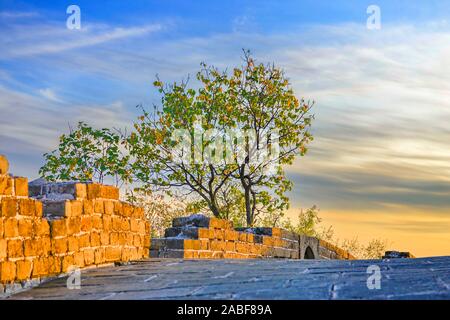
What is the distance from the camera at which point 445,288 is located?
4988mm

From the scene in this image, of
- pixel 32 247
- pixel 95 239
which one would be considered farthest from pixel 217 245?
pixel 32 247

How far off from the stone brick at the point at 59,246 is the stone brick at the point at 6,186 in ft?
2.70

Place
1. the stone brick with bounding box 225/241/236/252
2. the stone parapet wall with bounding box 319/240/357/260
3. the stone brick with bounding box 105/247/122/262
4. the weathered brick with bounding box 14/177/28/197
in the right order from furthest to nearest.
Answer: the stone parapet wall with bounding box 319/240/357/260 < the stone brick with bounding box 225/241/236/252 < the stone brick with bounding box 105/247/122/262 < the weathered brick with bounding box 14/177/28/197

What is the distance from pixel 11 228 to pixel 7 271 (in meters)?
0.38

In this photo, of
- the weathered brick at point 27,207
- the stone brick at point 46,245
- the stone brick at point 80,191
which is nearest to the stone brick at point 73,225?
the stone brick at point 80,191

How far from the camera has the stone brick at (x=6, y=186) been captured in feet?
20.5

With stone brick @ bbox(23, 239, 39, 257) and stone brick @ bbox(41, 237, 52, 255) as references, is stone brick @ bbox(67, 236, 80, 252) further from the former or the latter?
stone brick @ bbox(23, 239, 39, 257)

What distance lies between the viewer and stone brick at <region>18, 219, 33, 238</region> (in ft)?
21.0

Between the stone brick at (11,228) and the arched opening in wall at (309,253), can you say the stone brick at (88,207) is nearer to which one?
the stone brick at (11,228)

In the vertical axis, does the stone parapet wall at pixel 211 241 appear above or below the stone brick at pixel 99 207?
below

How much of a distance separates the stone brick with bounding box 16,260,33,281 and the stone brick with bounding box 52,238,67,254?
43 centimetres

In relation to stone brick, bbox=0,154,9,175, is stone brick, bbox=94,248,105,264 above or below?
below

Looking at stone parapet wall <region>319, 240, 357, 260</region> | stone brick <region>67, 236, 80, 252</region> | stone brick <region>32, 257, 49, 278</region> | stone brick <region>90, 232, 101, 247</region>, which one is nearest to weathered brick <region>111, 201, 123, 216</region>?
stone brick <region>90, 232, 101, 247</region>
